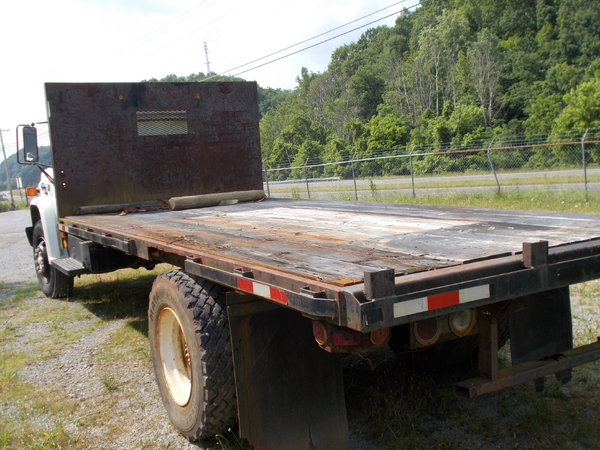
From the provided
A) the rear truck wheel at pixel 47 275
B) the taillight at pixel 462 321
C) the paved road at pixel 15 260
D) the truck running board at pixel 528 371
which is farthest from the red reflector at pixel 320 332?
the paved road at pixel 15 260

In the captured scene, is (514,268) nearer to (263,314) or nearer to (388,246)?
(388,246)

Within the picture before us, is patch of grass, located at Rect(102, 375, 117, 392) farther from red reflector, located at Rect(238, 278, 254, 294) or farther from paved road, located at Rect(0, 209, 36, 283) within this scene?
paved road, located at Rect(0, 209, 36, 283)

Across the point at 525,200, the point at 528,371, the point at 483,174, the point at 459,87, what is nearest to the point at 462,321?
the point at 528,371

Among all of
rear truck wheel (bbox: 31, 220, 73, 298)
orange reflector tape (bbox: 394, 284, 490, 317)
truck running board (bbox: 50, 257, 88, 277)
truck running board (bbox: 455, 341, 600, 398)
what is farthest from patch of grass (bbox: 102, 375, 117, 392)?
orange reflector tape (bbox: 394, 284, 490, 317)

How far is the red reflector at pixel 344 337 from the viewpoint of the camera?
2.69 metres

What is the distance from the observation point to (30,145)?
24.5 feet

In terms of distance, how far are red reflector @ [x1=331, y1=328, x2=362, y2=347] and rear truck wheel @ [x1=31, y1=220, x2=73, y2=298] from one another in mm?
6121

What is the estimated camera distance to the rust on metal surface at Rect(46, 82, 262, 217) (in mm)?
7531

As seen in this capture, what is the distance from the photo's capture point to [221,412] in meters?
3.46

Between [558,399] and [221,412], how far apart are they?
7.78 feet

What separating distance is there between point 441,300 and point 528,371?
3.26 ft

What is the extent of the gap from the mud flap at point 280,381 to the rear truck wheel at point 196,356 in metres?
0.16

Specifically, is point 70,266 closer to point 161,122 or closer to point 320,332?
point 161,122

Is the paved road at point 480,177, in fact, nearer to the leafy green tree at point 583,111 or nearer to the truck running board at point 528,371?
the truck running board at point 528,371
